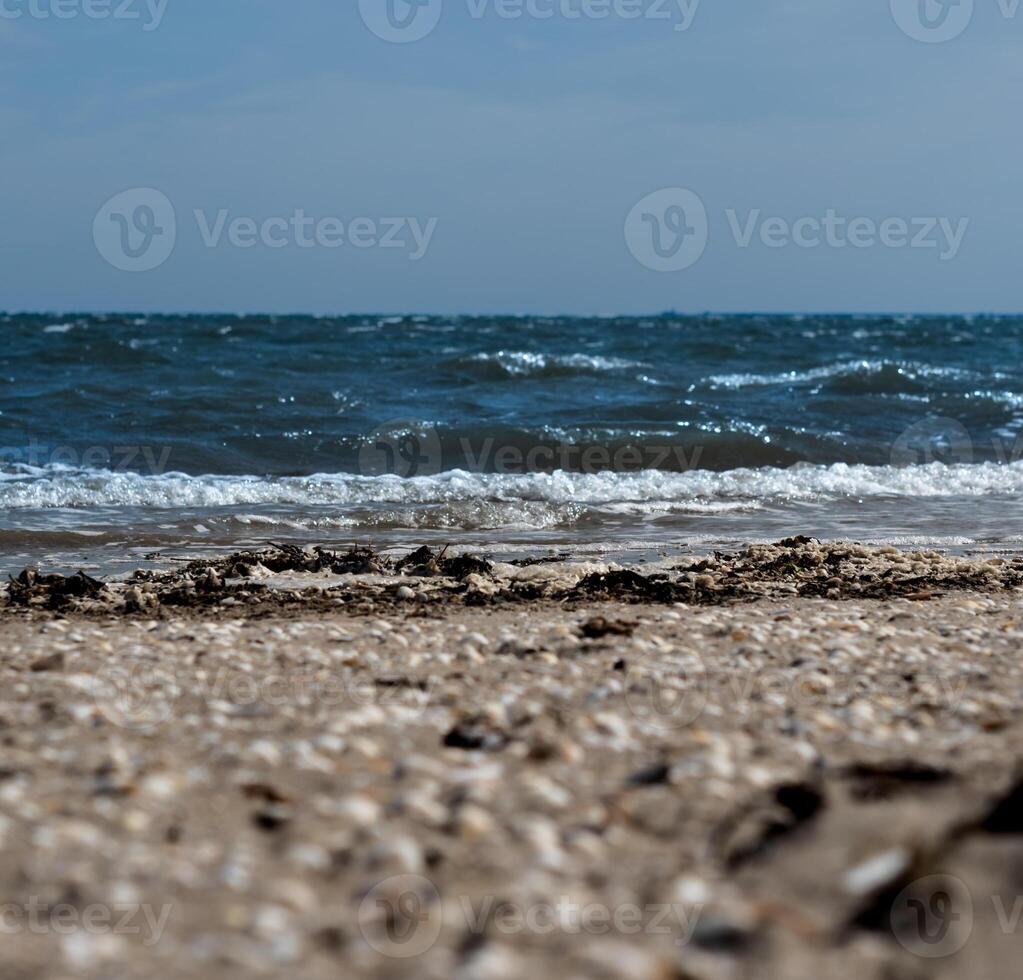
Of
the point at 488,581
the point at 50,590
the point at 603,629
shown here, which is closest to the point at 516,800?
the point at 603,629

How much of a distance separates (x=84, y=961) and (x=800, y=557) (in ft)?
23.5

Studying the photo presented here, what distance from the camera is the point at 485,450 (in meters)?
17.5

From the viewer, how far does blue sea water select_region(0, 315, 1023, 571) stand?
11.7m

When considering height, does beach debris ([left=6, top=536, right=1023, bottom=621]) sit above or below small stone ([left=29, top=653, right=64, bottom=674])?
below

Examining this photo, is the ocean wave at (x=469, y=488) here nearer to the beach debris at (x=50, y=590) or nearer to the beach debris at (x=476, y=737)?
the beach debris at (x=50, y=590)

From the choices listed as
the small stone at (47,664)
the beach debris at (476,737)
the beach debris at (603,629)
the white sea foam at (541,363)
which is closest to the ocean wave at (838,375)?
the white sea foam at (541,363)

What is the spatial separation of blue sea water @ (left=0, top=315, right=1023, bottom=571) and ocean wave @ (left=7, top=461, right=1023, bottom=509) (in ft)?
0.14

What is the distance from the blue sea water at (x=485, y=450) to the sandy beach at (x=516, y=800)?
16.0 feet

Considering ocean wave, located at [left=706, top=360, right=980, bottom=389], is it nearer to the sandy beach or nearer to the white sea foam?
the white sea foam

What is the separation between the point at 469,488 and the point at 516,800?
33.8 feet

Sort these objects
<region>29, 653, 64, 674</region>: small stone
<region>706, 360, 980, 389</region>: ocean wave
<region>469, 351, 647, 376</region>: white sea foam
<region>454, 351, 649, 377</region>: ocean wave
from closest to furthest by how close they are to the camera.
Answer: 1. <region>29, 653, 64, 674</region>: small stone
2. <region>706, 360, 980, 389</region>: ocean wave
3. <region>454, 351, 649, 377</region>: ocean wave
4. <region>469, 351, 647, 376</region>: white sea foam

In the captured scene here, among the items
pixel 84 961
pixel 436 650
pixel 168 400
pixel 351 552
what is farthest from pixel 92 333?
pixel 84 961

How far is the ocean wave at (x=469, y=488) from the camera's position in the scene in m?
13.0

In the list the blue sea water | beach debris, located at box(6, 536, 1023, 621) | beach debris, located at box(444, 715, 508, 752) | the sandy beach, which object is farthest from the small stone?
the blue sea water
